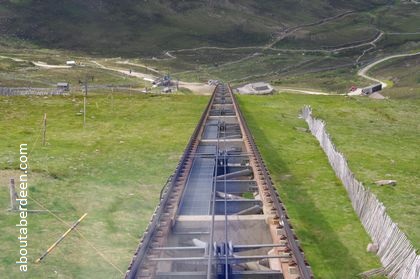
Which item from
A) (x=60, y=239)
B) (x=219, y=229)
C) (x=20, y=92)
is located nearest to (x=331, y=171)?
(x=219, y=229)

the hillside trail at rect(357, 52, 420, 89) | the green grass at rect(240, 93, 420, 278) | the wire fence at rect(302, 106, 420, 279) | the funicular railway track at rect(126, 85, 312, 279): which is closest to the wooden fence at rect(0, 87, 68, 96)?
the green grass at rect(240, 93, 420, 278)

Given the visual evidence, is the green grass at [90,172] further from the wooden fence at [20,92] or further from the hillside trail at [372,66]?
the hillside trail at [372,66]

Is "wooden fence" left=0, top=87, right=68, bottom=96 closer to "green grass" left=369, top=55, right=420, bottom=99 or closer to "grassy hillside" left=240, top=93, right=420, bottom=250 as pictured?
"grassy hillside" left=240, top=93, right=420, bottom=250

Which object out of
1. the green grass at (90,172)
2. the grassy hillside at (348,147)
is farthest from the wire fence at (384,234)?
the green grass at (90,172)

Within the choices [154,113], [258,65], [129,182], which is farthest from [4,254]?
[258,65]

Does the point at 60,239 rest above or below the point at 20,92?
below

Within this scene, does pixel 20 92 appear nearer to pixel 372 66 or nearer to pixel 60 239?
pixel 60 239

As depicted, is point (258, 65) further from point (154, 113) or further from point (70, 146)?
point (70, 146)
